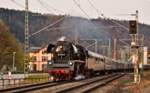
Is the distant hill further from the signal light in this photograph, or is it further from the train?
the signal light

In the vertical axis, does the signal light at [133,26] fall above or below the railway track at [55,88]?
above

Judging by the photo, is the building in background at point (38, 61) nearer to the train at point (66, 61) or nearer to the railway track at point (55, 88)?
the train at point (66, 61)

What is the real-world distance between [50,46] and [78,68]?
365 centimetres

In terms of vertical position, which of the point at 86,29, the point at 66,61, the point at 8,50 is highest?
the point at 86,29

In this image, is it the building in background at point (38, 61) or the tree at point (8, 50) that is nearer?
the building in background at point (38, 61)

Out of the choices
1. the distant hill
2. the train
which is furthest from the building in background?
the train

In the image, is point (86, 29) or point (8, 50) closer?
point (86, 29)

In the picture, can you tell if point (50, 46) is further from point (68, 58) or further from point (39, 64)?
point (39, 64)

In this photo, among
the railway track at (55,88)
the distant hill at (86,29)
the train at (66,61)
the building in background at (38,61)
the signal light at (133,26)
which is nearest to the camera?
the railway track at (55,88)

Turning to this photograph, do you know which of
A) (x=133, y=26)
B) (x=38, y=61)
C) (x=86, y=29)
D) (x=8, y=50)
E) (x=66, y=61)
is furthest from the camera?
(x=38, y=61)

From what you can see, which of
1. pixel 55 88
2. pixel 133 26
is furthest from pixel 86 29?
pixel 55 88

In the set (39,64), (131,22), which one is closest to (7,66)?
(39,64)

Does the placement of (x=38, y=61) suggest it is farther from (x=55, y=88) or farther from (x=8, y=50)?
(x=55, y=88)

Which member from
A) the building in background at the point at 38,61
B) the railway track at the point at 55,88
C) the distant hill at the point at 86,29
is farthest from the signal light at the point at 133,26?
the building in background at the point at 38,61
